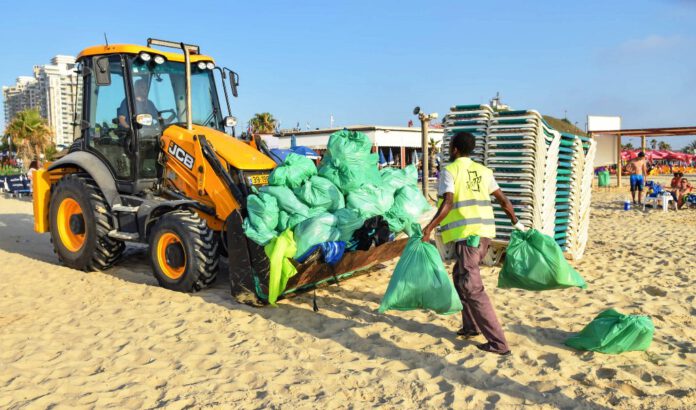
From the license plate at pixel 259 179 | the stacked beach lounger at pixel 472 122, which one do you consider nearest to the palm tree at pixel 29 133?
the license plate at pixel 259 179

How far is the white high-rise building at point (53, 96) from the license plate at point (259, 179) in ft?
9.65

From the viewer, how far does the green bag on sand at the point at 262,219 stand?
514cm

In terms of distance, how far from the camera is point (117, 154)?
6945 millimetres

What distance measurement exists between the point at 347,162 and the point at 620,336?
2.80m

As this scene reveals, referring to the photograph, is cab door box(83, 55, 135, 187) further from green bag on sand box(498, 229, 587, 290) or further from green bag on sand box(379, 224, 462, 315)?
green bag on sand box(498, 229, 587, 290)

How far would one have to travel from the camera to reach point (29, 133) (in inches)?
1686

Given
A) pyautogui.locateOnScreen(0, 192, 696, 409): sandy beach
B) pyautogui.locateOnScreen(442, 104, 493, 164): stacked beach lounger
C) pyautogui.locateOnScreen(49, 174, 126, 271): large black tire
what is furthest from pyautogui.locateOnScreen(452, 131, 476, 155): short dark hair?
pyautogui.locateOnScreen(49, 174, 126, 271): large black tire

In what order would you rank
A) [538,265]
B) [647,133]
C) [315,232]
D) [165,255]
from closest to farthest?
[538,265]
[315,232]
[165,255]
[647,133]

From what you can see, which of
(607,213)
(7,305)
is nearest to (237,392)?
(7,305)

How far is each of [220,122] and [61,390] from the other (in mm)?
4359

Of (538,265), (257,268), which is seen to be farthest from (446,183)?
(257,268)

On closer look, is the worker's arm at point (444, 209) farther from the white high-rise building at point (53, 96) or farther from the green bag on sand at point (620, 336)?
the white high-rise building at point (53, 96)

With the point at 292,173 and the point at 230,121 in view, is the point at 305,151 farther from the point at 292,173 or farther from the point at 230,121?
the point at 292,173

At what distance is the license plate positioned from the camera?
6105 mm
